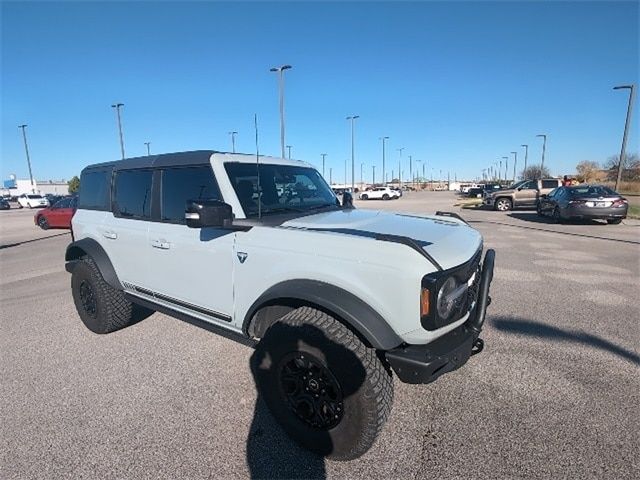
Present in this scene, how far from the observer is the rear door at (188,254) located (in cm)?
300

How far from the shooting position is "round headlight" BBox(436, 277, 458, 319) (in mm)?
2215

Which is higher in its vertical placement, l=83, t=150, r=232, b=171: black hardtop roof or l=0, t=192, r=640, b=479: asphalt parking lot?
l=83, t=150, r=232, b=171: black hardtop roof

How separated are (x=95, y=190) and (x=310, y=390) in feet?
12.1

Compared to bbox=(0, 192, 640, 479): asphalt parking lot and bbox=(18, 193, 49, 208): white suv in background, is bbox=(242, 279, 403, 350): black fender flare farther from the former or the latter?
bbox=(18, 193, 49, 208): white suv in background

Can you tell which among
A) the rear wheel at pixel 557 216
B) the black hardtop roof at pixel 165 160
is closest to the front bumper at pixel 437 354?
the black hardtop roof at pixel 165 160

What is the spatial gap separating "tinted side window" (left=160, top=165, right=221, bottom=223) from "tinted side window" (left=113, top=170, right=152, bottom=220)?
284 mm

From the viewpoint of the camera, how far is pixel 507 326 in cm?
447

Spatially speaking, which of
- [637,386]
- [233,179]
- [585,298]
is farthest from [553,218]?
[233,179]

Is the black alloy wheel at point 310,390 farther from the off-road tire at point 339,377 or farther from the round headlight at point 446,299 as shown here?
the round headlight at point 446,299

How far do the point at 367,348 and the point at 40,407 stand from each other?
2675mm

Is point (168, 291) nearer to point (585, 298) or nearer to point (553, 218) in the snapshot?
point (585, 298)

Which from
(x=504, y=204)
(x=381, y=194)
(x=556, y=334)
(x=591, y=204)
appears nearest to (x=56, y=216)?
(x=556, y=334)

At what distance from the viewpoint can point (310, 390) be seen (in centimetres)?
248

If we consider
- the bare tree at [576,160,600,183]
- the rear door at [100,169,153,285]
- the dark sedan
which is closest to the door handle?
the rear door at [100,169,153,285]
